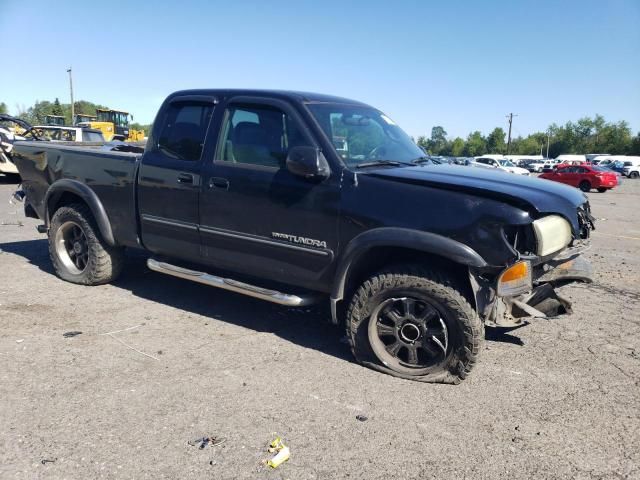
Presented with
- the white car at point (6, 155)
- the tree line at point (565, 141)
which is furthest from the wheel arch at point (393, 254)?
the tree line at point (565, 141)

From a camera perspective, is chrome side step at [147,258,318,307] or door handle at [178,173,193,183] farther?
door handle at [178,173,193,183]

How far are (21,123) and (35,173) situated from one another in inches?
587

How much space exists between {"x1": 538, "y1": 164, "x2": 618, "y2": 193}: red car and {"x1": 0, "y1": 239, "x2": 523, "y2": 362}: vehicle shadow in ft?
89.0

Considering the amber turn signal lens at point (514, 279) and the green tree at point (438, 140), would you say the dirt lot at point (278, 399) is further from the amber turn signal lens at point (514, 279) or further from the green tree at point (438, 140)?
the green tree at point (438, 140)

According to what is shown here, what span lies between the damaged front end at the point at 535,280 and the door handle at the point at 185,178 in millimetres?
2510

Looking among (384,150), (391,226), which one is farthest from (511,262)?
(384,150)

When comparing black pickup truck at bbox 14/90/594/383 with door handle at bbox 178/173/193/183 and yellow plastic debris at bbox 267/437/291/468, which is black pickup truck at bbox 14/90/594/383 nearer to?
door handle at bbox 178/173/193/183

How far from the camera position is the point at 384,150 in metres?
4.49

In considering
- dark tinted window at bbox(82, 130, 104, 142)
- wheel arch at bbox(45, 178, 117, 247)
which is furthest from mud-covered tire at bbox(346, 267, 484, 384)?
dark tinted window at bbox(82, 130, 104, 142)

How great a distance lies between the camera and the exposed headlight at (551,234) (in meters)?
3.43

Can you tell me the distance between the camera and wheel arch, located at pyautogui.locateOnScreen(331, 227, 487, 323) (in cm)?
343

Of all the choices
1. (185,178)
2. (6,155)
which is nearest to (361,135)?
(185,178)

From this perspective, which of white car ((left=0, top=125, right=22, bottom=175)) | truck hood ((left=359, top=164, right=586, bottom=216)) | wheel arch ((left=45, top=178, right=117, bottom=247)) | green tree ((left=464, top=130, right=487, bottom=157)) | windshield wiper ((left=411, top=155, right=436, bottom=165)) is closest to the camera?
truck hood ((left=359, top=164, right=586, bottom=216))

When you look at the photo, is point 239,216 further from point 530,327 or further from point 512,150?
point 512,150
